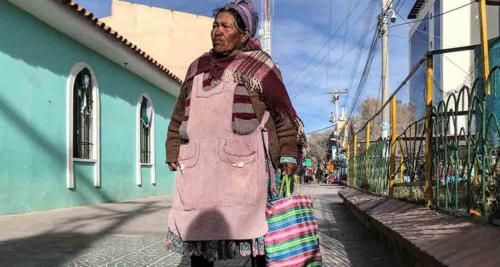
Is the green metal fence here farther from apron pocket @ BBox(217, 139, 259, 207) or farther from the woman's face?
the woman's face

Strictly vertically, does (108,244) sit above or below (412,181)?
below

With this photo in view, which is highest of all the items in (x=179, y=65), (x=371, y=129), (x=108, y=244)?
(x=179, y=65)

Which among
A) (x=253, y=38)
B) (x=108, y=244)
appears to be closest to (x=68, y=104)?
(x=108, y=244)

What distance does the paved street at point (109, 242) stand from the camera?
4.60 meters

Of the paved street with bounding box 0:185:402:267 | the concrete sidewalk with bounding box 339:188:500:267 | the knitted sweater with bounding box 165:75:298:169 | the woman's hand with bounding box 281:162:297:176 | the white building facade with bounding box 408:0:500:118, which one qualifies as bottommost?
the paved street with bounding box 0:185:402:267

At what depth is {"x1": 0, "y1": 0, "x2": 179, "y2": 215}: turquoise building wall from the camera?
7.57 metres

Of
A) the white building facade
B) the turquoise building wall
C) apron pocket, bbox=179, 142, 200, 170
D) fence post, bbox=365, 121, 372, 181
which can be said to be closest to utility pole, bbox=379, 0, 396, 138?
the white building facade

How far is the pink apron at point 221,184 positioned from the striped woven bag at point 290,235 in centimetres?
7

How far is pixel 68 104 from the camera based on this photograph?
365 inches

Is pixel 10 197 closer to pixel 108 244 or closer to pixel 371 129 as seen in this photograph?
pixel 108 244

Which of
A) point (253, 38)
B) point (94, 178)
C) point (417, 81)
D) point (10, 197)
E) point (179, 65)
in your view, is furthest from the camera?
point (179, 65)

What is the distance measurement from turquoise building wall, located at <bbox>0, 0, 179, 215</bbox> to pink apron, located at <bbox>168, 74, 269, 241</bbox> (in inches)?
222

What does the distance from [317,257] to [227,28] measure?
127 centimetres

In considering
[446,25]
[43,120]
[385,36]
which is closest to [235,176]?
[43,120]
